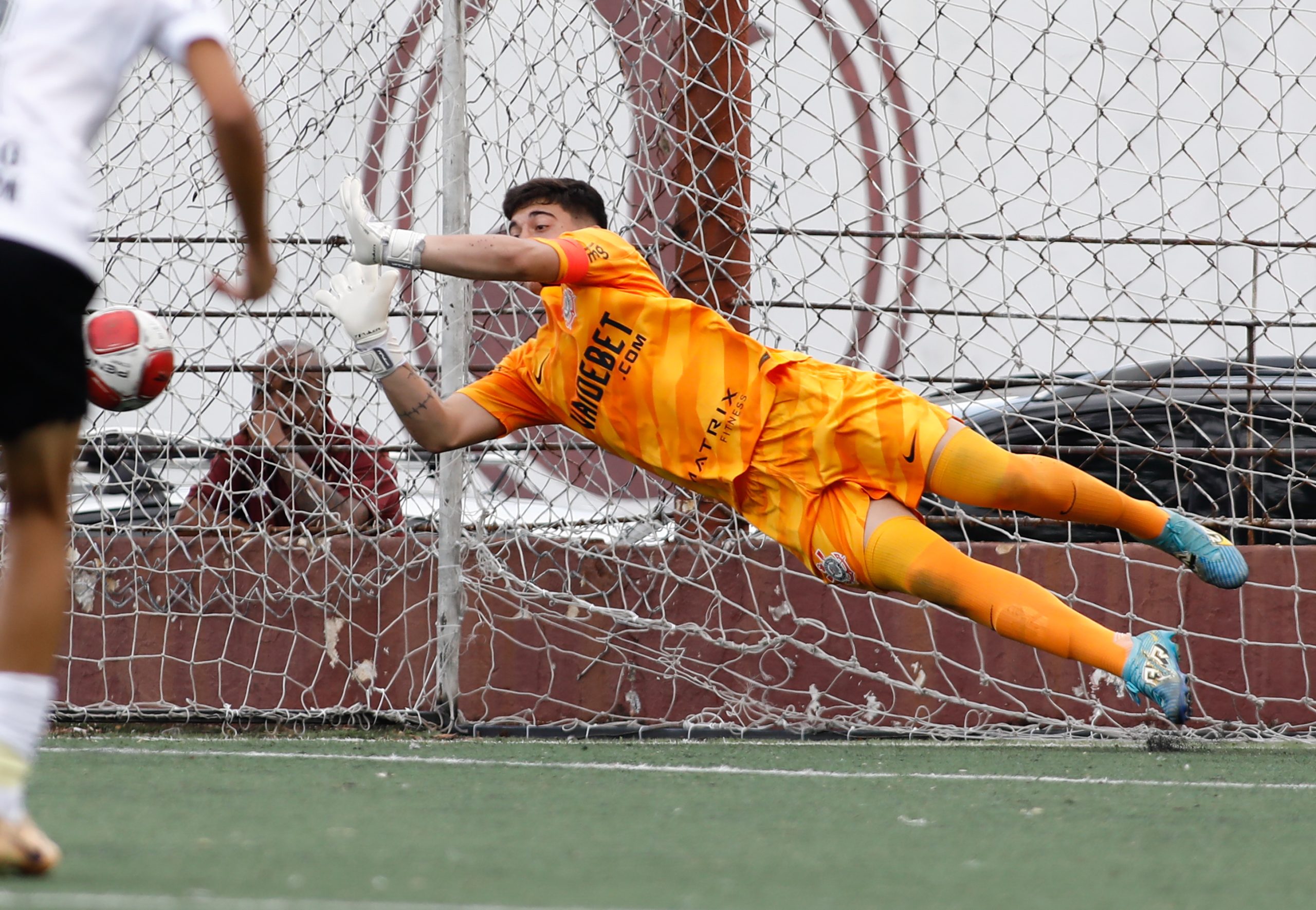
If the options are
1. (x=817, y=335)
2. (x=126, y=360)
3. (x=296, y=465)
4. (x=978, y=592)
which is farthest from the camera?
(x=296, y=465)

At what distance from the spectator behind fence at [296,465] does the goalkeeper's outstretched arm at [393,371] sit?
1148 millimetres

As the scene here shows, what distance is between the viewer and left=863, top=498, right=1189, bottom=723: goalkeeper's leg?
4148 millimetres

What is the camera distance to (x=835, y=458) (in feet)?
14.0

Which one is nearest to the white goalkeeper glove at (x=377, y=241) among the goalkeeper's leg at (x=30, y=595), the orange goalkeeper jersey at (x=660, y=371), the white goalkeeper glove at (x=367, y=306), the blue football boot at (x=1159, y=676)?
the white goalkeeper glove at (x=367, y=306)

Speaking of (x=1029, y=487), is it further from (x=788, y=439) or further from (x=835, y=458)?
(x=788, y=439)

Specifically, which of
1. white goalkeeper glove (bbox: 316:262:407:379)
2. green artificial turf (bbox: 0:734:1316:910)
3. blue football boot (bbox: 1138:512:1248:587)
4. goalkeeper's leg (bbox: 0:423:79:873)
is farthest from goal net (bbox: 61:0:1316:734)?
goalkeeper's leg (bbox: 0:423:79:873)

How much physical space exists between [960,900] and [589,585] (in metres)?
3.19

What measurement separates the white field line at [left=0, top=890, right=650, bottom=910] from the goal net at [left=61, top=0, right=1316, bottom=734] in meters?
3.18

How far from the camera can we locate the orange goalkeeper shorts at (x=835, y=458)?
4.25 meters

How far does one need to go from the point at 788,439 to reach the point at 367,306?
3.78ft

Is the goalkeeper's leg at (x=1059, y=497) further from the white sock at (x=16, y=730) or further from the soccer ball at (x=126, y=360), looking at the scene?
the white sock at (x=16, y=730)

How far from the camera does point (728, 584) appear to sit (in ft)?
17.6

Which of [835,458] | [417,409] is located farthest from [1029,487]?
[417,409]

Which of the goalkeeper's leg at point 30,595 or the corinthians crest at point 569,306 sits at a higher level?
the corinthians crest at point 569,306
